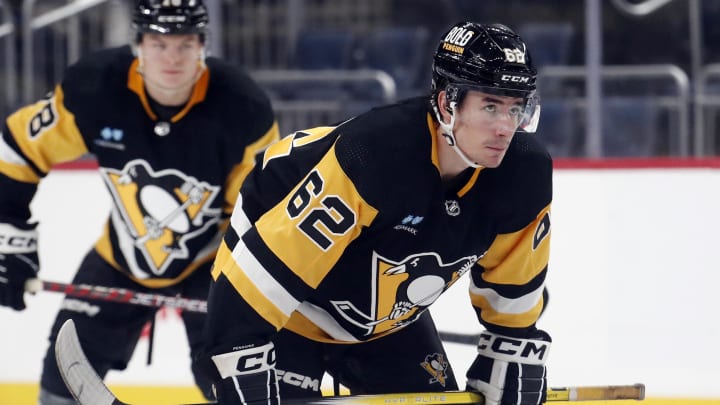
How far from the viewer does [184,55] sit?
2730mm

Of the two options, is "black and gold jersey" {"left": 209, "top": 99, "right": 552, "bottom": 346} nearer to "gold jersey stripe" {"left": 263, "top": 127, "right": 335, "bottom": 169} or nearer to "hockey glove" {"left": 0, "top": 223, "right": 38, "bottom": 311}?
"gold jersey stripe" {"left": 263, "top": 127, "right": 335, "bottom": 169}

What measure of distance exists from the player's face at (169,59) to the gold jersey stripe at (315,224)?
32.2 inches

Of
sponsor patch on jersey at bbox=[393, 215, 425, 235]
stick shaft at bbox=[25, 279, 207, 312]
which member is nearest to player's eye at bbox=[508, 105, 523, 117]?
sponsor patch on jersey at bbox=[393, 215, 425, 235]

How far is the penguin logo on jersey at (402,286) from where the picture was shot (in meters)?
2.12

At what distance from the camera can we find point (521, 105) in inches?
79.3

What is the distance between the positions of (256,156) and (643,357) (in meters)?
1.26

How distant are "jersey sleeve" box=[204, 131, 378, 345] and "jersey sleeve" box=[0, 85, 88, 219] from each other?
0.99m

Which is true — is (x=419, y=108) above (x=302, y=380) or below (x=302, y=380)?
above

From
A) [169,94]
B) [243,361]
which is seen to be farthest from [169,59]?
[243,361]

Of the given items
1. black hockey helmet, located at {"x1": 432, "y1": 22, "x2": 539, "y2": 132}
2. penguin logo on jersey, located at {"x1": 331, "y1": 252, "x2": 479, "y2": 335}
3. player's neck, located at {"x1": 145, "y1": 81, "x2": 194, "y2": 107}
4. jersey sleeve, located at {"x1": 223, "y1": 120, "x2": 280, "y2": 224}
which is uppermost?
black hockey helmet, located at {"x1": 432, "y1": 22, "x2": 539, "y2": 132}

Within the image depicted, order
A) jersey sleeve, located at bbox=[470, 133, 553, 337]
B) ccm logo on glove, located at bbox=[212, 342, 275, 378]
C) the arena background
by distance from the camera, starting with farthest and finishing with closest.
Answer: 1. the arena background
2. jersey sleeve, located at bbox=[470, 133, 553, 337]
3. ccm logo on glove, located at bbox=[212, 342, 275, 378]

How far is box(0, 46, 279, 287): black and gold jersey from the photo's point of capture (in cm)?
281

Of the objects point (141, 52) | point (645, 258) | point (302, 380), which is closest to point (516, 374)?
point (302, 380)

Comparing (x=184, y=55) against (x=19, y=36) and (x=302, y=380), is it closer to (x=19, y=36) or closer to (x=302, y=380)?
(x=302, y=380)
